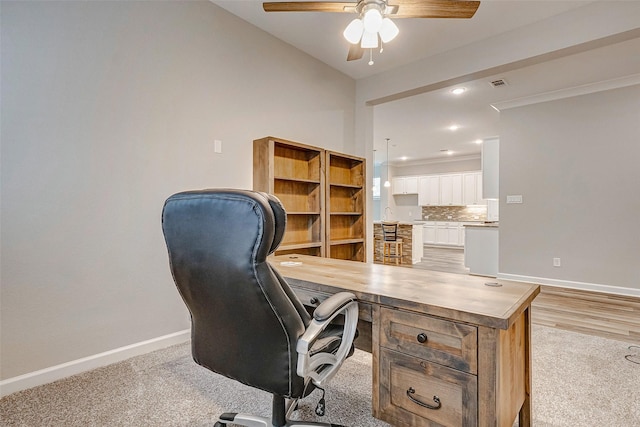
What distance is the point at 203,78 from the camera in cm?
268

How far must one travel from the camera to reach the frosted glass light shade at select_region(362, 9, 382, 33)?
1774 mm

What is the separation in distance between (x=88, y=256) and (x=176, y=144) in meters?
1.00

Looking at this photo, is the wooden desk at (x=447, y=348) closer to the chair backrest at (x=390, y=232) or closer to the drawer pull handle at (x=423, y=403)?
the drawer pull handle at (x=423, y=403)

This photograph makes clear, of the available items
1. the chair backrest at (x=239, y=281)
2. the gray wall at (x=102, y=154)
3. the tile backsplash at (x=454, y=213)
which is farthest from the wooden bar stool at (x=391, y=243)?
the chair backrest at (x=239, y=281)

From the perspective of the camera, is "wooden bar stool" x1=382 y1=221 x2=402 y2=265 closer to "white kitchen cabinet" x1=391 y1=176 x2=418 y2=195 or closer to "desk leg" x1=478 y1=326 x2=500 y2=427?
"white kitchen cabinet" x1=391 y1=176 x2=418 y2=195

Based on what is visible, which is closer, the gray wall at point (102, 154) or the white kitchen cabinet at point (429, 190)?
the gray wall at point (102, 154)

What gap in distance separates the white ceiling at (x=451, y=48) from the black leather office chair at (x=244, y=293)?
247 cm

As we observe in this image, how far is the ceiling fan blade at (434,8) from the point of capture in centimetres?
187

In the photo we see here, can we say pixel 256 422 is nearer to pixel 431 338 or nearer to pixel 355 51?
pixel 431 338

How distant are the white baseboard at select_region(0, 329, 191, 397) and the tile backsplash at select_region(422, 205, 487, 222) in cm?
876

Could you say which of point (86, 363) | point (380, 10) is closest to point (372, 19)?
point (380, 10)

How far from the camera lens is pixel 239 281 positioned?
1025 mm

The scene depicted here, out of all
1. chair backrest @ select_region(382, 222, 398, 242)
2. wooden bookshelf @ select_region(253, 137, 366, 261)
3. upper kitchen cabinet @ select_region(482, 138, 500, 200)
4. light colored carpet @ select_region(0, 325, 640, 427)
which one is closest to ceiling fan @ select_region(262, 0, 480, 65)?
wooden bookshelf @ select_region(253, 137, 366, 261)

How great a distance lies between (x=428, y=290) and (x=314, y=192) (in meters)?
2.24
